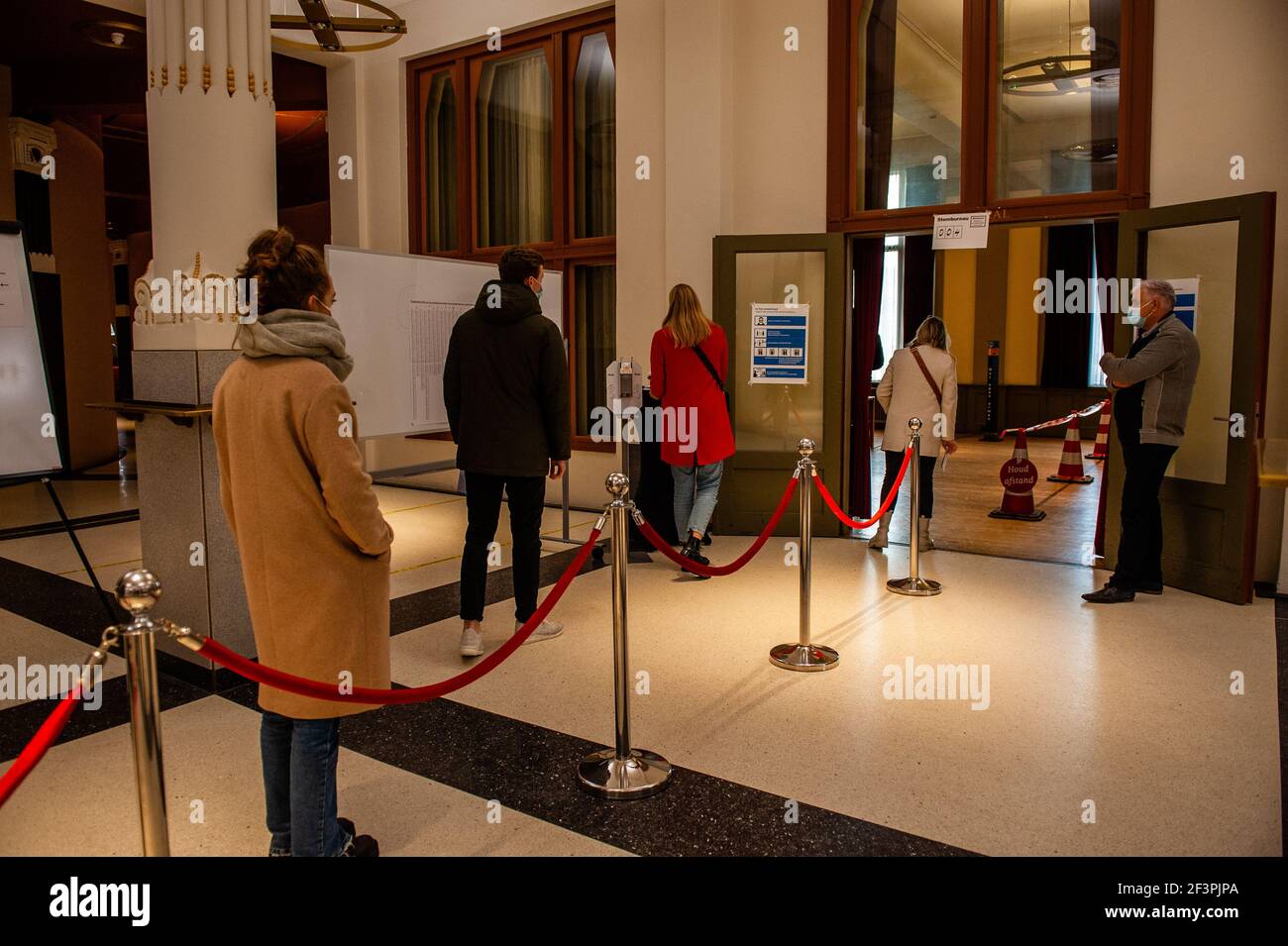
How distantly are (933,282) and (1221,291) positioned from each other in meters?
10.5

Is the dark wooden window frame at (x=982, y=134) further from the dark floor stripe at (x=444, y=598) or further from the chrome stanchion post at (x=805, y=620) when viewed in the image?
the dark floor stripe at (x=444, y=598)

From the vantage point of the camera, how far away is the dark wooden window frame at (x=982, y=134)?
218 inches

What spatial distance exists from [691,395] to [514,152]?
14.1 ft

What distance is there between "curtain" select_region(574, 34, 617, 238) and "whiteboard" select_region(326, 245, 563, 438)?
91.2 inches

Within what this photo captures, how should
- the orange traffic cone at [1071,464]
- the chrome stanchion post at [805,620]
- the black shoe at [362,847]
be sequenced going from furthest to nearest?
1. the orange traffic cone at [1071,464]
2. the chrome stanchion post at [805,620]
3. the black shoe at [362,847]

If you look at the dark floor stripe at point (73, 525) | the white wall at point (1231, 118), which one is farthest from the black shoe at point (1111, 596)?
the dark floor stripe at point (73, 525)

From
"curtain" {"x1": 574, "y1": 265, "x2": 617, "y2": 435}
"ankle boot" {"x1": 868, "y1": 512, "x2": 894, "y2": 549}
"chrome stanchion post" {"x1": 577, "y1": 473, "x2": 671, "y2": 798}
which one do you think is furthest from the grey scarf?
"curtain" {"x1": 574, "y1": 265, "x2": 617, "y2": 435}

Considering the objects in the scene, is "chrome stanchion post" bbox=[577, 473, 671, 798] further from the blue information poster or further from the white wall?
the white wall

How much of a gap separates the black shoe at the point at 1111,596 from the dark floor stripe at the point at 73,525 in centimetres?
666

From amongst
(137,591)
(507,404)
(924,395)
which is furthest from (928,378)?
(137,591)

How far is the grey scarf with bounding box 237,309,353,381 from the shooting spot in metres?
2.15

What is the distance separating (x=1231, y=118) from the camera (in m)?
5.27

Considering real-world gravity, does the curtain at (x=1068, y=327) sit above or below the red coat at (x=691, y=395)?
above
